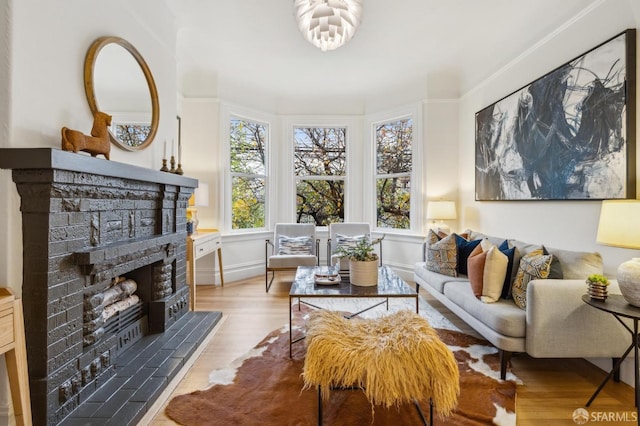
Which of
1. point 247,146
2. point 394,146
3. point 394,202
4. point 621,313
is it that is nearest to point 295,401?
point 621,313

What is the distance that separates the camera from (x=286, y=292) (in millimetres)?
3980

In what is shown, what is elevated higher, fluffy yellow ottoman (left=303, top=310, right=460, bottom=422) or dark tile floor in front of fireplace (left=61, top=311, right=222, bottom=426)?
fluffy yellow ottoman (left=303, top=310, right=460, bottom=422)

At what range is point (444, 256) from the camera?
3.19 meters

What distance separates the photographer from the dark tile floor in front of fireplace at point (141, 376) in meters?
1.57

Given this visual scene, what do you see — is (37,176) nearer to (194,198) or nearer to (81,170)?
(81,170)

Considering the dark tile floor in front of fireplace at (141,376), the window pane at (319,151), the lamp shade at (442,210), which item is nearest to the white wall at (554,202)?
the lamp shade at (442,210)

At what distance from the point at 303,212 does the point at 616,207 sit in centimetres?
403

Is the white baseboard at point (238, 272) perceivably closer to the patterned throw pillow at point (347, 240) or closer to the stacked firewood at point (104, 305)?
the patterned throw pillow at point (347, 240)

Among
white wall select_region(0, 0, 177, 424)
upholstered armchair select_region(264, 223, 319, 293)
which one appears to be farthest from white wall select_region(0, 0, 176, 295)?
upholstered armchair select_region(264, 223, 319, 293)

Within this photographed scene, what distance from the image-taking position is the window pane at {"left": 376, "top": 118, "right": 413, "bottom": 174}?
4766mm

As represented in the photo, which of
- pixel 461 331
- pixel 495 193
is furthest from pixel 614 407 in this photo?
pixel 495 193

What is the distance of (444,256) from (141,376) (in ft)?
9.02

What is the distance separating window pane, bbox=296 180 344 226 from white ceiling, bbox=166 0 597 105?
4.71 feet

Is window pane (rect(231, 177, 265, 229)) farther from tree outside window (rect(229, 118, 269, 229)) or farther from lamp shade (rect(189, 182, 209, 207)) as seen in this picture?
lamp shade (rect(189, 182, 209, 207))
